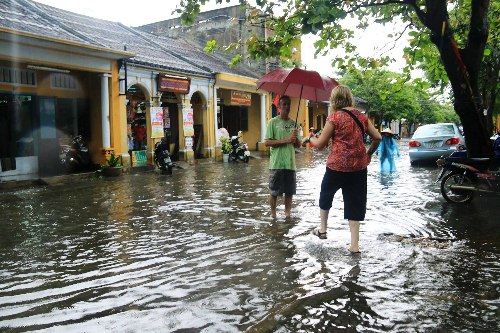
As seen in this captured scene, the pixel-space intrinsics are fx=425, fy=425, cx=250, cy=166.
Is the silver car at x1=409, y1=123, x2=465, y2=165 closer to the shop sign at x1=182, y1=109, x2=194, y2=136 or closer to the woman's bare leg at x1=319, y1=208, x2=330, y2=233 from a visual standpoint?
the shop sign at x1=182, y1=109, x2=194, y2=136

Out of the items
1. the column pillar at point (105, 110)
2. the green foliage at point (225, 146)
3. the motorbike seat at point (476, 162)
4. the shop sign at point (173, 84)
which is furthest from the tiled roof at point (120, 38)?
the motorbike seat at point (476, 162)

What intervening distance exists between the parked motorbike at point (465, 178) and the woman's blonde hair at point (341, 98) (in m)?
3.89

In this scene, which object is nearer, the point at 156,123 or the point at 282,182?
the point at 282,182

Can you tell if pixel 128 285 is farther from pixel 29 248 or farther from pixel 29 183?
pixel 29 183

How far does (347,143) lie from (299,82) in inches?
58.6

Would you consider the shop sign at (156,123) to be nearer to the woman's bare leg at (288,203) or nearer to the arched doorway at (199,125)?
the arched doorway at (199,125)

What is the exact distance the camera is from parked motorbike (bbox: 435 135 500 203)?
24.2 feet

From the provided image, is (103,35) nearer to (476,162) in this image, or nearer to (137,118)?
(137,118)

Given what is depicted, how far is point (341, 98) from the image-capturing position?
4.62 meters

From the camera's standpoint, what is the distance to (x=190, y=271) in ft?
13.4

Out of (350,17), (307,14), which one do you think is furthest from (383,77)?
(307,14)

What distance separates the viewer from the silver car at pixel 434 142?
14.1 m

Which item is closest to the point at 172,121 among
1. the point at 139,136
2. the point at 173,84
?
the point at 139,136

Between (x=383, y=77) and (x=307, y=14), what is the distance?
1622 inches
